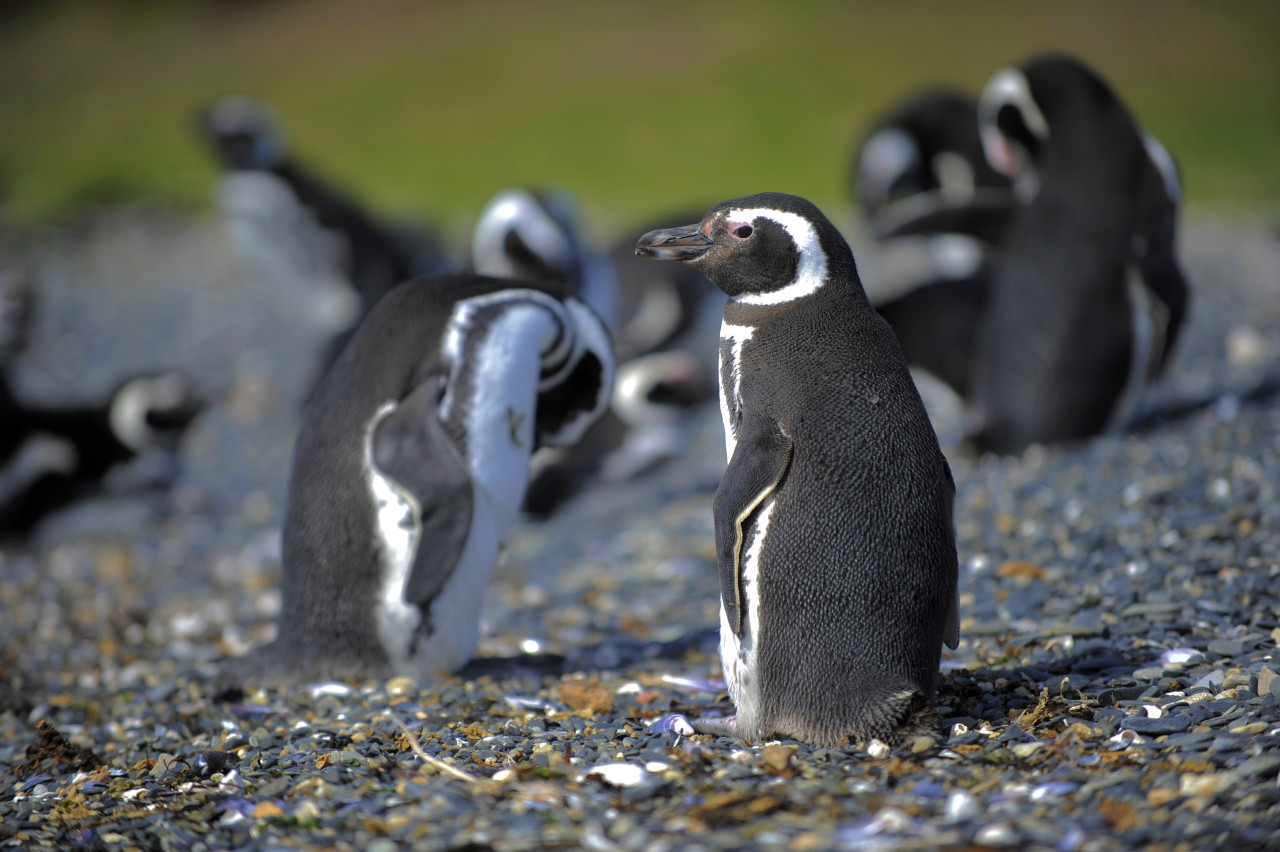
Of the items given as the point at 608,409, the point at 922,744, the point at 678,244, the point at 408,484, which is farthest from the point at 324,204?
the point at 922,744

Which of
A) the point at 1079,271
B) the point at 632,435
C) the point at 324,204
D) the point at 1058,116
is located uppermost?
the point at 324,204

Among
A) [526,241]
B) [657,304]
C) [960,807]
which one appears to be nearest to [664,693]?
[960,807]

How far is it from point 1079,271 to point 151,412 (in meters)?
5.12

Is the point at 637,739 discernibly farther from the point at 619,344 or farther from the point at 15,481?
the point at 619,344

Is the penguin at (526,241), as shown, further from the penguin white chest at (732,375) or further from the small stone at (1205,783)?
the small stone at (1205,783)

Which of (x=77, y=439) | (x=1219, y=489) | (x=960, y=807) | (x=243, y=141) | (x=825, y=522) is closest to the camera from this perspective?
(x=960, y=807)

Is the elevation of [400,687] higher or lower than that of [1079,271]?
lower

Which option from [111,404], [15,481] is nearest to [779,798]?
[15,481]

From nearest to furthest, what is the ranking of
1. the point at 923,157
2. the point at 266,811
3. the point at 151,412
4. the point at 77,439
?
the point at 266,811, the point at 77,439, the point at 151,412, the point at 923,157

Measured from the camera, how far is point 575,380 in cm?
378

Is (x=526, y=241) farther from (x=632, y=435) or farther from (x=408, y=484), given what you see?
(x=408, y=484)

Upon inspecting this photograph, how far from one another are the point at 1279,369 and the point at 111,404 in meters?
6.39

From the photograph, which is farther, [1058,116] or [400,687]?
[1058,116]

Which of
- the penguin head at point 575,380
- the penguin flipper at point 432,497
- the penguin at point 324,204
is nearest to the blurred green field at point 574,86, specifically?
the penguin at point 324,204
